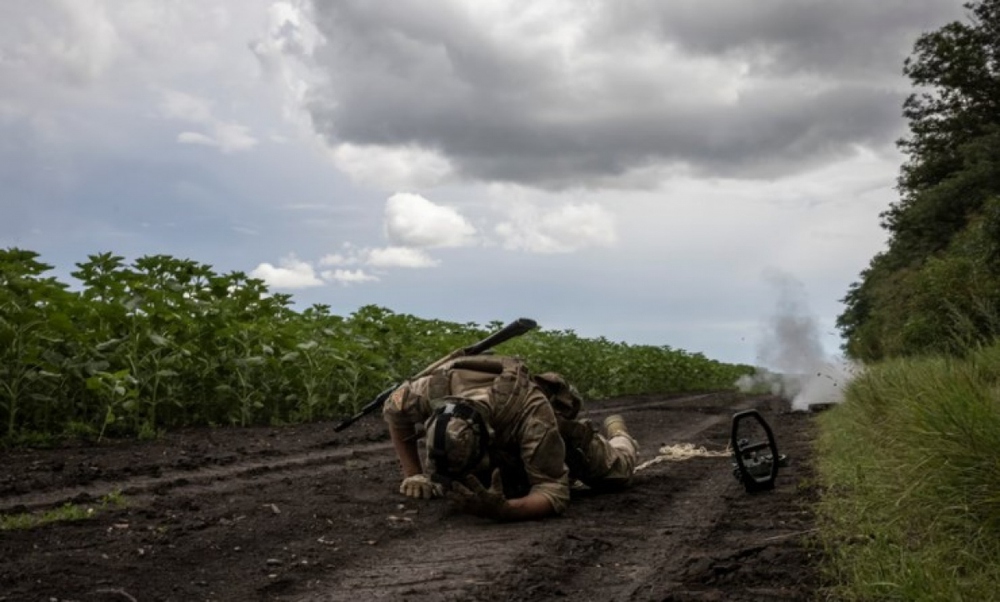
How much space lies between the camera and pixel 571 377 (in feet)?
86.1

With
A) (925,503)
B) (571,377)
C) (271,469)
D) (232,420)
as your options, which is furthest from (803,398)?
(925,503)

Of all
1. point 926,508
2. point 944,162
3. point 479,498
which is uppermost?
point 944,162

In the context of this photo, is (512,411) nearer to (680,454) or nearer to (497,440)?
(497,440)

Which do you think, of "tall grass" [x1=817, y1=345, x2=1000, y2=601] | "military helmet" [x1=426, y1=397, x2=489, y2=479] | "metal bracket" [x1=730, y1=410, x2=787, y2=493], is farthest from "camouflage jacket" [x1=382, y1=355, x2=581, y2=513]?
"tall grass" [x1=817, y1=345, x2=1000, y2=601]

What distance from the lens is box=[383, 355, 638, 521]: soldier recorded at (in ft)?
20.5

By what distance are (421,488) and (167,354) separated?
5.33 meters

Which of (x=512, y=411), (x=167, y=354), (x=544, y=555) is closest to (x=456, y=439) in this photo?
(x=512, y=411)

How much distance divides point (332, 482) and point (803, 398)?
2029 centimetres

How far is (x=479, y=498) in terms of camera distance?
20.6ft

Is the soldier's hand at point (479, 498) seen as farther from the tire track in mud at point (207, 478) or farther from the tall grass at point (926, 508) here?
the tire track in mud at point (207, 478)

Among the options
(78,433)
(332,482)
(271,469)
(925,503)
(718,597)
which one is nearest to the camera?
(718,597)

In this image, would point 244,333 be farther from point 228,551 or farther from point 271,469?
point 228,551

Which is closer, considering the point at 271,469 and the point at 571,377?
the point at 271,469

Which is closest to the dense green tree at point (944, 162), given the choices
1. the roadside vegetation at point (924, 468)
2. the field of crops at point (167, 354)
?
the roadside vegetation at point (924, 468)
